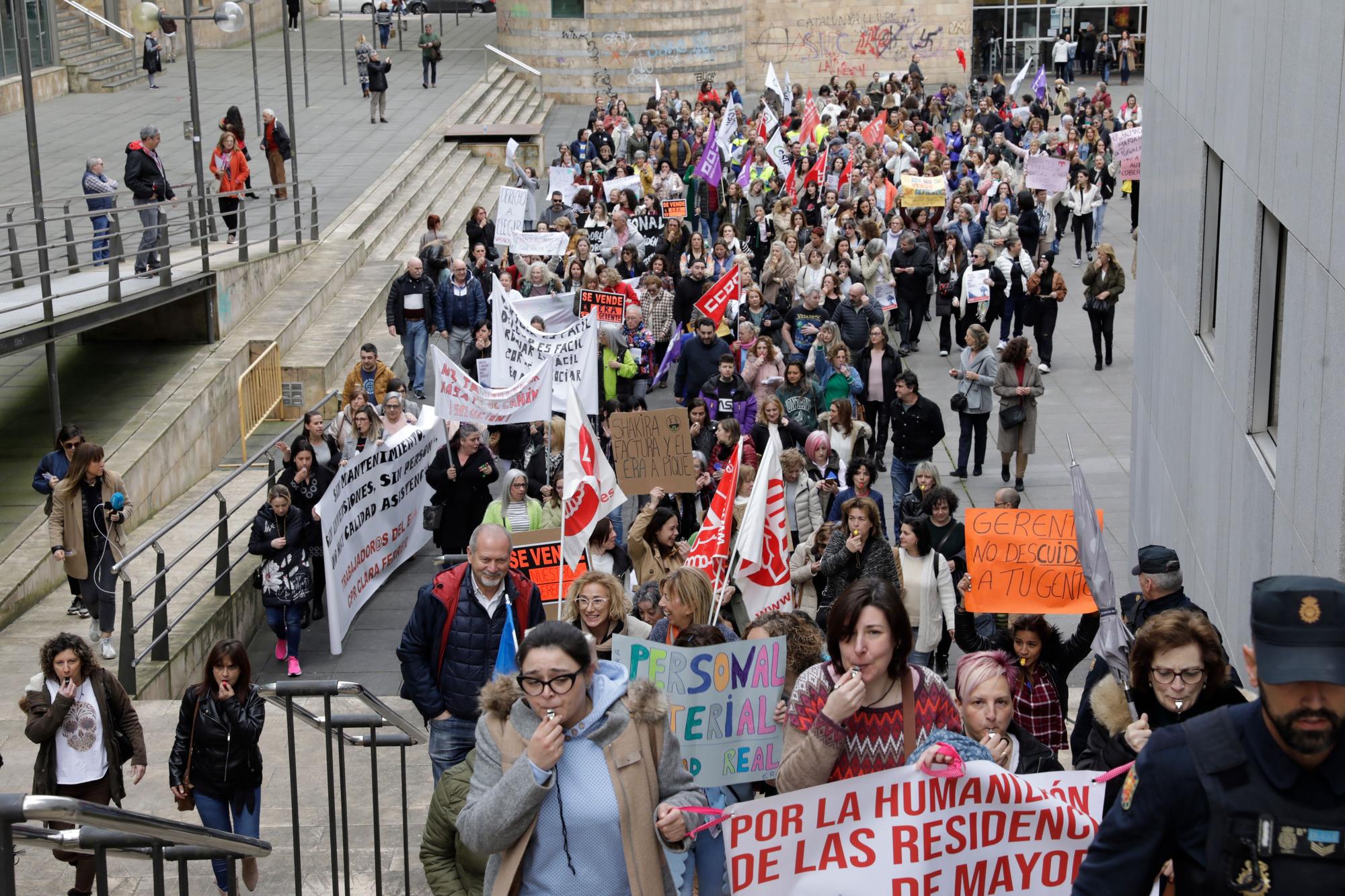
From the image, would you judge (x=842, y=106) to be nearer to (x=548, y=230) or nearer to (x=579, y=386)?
(x=548, y=230)

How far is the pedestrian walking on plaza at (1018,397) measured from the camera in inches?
633

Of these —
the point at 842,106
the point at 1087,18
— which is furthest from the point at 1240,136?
the point at 1087,18

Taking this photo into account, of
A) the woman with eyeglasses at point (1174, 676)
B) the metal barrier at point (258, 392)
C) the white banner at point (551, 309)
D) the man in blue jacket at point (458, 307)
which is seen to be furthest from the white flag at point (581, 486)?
the man in blue jacket at point (458, 307)

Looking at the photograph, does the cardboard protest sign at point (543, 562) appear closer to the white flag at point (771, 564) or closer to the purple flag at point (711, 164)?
the white flag at point (771, 564)

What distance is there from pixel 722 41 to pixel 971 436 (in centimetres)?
3592

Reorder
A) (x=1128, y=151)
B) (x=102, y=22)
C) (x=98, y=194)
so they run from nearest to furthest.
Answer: (x=98, y=194)
(x=1128, y=151)
(x=102, y=22)

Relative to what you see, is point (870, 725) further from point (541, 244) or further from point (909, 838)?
point (541, 244)

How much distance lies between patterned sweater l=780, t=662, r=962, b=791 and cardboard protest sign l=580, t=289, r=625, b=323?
13.0m

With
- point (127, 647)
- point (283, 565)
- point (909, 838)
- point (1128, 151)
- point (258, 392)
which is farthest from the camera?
point (1128, 151)

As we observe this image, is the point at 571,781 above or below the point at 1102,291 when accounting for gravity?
above

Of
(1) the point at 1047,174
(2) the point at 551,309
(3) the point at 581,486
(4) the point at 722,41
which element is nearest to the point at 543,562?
(3) the point at 581,486

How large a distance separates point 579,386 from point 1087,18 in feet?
141

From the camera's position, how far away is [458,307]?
19.7 metres

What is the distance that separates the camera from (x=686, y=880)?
5.02 meters
